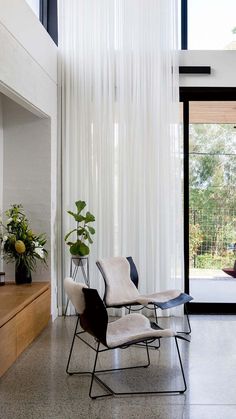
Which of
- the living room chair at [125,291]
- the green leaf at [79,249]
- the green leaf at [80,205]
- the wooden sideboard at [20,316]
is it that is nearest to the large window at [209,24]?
the green leaf at [80,205]

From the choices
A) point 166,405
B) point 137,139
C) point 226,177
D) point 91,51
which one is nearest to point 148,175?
point 137,139

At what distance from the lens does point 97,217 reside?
600 cm

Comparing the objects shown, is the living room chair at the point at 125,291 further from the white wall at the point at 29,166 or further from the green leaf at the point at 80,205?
the white wall at the point at 29,166

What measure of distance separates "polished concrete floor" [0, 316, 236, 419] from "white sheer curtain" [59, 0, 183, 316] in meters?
1.39

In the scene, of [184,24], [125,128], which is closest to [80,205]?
[125,128]

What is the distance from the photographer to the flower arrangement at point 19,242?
529 centimetres

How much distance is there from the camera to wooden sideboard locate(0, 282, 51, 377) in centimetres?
394

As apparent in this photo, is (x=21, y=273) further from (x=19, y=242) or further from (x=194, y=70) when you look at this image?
(x=194, y=70)

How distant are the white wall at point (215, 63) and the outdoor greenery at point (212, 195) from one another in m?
0.57

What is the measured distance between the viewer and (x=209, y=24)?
6.36m

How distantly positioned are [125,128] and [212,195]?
4.86ft

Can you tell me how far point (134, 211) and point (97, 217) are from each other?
0.47 meters

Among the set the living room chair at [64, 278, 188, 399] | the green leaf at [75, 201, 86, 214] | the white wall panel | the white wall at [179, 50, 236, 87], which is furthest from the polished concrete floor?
the white wall at [179, 50, 236, 87]

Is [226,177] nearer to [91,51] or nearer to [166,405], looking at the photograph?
[91,51]
